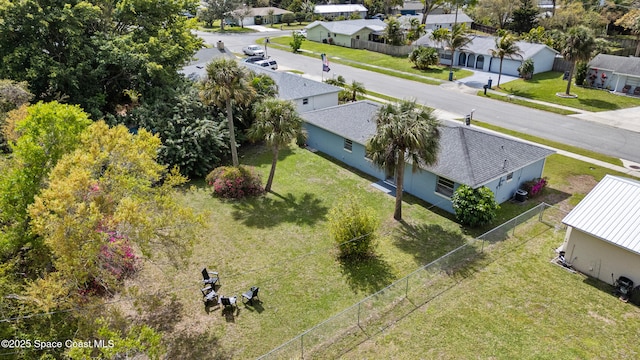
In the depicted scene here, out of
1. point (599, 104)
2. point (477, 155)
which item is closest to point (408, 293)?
point (477, 155)

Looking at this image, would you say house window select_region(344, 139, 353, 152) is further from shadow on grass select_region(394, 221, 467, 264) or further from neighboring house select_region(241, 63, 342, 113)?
shadow on grass select_region(394, 221, 467, 264)

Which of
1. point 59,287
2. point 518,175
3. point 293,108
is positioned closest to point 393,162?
point 293,108

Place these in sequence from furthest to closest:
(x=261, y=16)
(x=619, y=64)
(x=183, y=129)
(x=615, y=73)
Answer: (x=261, y=16) → (x=619, y=64) → (x=615, y=73) → (x=183, y=129)

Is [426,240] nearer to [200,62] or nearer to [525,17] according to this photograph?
[200,62]

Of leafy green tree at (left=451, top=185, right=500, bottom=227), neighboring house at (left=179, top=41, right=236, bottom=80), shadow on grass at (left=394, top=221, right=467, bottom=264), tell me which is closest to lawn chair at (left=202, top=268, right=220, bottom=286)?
shadow on grass at (left=394, top=221, right=467, bottom=264)

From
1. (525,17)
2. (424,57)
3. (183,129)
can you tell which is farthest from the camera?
(525,17)

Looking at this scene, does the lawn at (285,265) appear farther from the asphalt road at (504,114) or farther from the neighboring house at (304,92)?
the neighboring house at (304,92)
